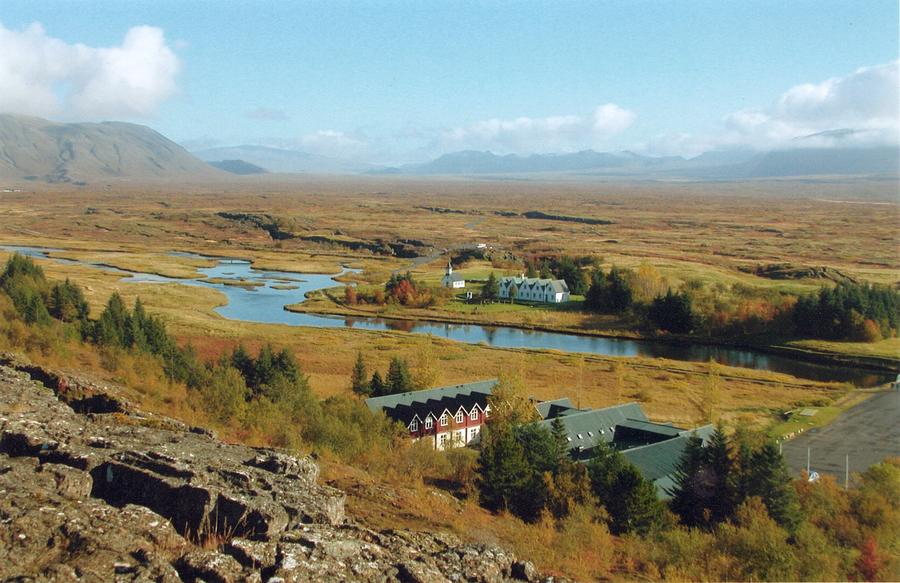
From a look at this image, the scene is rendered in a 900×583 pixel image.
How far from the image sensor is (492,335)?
49.6 m

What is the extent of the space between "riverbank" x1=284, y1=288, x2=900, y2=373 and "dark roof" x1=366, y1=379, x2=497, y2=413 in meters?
24.2

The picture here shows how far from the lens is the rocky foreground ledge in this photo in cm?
600

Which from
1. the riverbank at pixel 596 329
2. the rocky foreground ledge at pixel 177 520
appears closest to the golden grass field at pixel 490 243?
the riverbank at pixel 596 329

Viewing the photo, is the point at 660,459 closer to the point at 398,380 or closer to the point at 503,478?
the point at 503,478

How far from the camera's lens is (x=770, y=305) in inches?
1948

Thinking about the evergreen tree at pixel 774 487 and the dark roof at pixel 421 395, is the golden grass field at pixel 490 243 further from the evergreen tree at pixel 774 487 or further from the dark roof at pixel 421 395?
the evergreen tree at pixel 774 487

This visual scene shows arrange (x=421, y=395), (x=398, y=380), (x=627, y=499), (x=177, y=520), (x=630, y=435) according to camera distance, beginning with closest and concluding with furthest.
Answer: (x=177, y=520), (x=627, y=499), (x=630, y=435), (x=421, y=395), (x=398, y=380)

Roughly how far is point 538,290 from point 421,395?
36.7 metres

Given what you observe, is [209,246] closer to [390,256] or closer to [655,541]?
[390,256]

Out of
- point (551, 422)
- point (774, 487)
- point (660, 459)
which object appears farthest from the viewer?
point (551, 422)

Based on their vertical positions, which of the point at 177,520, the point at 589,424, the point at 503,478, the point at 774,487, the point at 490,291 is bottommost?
the point at 490,291

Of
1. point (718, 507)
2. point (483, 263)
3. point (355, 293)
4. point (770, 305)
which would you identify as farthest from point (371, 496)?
point (483, 263)

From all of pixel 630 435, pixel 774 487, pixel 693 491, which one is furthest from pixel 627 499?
pixel 630 435

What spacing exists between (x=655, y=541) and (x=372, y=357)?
27500mm
